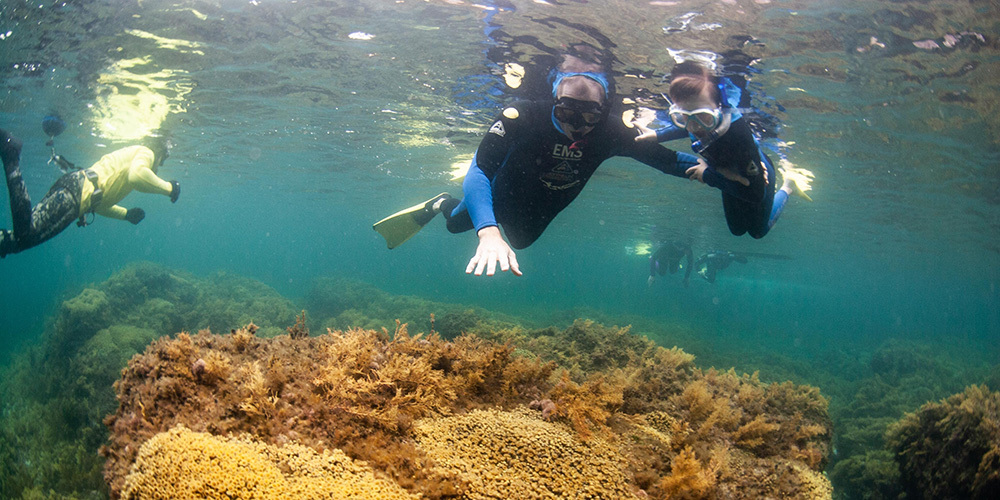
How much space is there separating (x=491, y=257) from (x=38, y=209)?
844cm

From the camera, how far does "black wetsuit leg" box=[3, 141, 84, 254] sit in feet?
22.0

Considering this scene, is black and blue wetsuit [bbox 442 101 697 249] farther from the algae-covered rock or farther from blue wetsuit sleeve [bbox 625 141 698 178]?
the algae-covered rock

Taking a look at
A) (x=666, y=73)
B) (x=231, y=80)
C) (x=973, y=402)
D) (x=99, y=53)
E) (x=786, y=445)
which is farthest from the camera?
(x=231, y=80)

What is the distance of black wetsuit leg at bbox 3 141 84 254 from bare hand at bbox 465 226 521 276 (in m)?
7.86

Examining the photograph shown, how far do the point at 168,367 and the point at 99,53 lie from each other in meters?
14.0

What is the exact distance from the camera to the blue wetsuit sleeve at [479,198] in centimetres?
423

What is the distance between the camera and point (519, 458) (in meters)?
2.87

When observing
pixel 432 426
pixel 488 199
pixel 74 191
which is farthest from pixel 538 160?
pixel 74 191

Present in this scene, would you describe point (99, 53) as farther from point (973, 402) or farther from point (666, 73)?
point (973, 402)

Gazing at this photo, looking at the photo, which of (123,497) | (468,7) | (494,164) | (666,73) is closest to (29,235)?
(123,497)

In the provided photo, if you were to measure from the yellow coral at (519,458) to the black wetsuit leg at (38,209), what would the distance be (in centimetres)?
820

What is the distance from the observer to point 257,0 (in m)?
9.50

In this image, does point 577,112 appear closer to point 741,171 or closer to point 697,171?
point 697,171

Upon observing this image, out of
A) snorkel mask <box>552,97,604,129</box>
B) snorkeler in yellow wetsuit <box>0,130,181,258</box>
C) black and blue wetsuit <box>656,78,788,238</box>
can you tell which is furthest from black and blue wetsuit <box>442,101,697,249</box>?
snorkeler in yellow wetsuit <box>0,130,181,258</box>
